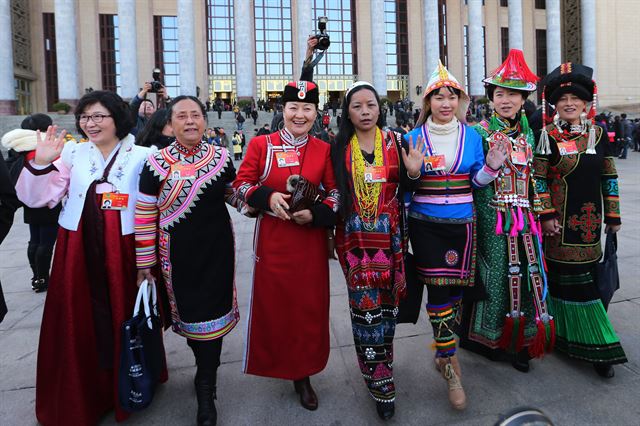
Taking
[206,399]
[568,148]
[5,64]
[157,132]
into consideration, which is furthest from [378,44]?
[206,399]

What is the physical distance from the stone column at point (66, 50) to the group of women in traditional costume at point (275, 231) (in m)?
32.5

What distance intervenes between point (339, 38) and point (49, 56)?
23884 mm

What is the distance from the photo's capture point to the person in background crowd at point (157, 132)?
3746 millimetres

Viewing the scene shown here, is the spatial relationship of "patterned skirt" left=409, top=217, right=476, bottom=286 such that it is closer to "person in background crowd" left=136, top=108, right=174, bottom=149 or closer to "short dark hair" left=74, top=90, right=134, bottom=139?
"short dark hair" left=74, top=90, right=134, bottom=139

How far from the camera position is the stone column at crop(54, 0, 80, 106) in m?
29.8

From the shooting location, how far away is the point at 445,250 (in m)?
2.59

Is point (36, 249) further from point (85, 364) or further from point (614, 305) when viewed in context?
point (614, 305)

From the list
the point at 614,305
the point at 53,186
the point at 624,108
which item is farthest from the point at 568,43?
the point at 53,186

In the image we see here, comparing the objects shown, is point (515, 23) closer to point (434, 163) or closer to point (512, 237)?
point (512, 237)

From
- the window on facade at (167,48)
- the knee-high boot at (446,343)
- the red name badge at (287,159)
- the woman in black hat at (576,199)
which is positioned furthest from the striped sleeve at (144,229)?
the window on facade at (167,48)

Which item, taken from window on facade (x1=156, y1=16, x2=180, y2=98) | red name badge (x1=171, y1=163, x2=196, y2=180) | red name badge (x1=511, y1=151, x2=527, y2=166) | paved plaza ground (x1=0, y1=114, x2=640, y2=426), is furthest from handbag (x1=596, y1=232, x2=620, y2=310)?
window on facade (x1=156, y1=16, x2=180, y2=98)

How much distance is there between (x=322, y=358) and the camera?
2658mm

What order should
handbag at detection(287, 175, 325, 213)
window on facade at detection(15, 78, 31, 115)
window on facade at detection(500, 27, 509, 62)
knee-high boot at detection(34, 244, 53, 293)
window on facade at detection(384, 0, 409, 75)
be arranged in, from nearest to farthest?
handbag at detection(287, 175, 325, 213)
knee-high boot at detection(34, 244, 53, 293)
window on facade at detection(15, 78, 31, 115)
window on facade at detection(384, 0, 409, 75)
window on facade at detection(500, 27, 509, 62)

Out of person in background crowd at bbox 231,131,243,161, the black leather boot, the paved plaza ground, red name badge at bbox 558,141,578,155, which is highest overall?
person in background crowd at bbox 231,131,243,161
